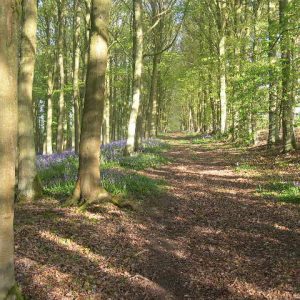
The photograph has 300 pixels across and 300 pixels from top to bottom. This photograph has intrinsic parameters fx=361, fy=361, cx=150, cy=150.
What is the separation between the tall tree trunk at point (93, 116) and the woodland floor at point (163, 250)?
515 mm

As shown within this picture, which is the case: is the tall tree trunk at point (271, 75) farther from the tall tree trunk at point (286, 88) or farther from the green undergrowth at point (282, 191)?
the green undergrowth at point (282, 191)

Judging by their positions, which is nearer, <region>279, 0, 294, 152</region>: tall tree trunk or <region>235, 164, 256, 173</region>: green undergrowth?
<region>279, 0, 294, 152</region>: tall tree trunk

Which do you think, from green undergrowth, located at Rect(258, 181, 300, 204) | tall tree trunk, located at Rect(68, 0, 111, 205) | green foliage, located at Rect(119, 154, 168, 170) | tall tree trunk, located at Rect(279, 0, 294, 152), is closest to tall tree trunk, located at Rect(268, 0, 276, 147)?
tall tree trunk, located at Rect(279, 0, 294, 152)

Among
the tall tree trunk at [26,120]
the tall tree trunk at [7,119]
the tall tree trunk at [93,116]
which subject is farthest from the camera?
the tall tree trunk at [26,120]

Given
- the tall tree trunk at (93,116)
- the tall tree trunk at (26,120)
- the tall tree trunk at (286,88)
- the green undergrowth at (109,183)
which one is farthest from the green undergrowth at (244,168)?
the tall tree trunk at (26,120)

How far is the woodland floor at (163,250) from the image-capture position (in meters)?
4.73

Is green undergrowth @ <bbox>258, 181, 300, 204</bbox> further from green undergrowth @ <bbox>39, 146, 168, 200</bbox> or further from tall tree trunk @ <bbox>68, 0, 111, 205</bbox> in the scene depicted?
tall tree trunk @ <bbox>68, 0, 111, 205</bbox>

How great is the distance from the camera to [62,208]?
7.71 meters

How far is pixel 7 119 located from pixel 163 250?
376cm

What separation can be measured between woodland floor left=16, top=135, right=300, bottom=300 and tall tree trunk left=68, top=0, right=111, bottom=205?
51 cm

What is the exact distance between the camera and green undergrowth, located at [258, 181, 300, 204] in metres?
9.17

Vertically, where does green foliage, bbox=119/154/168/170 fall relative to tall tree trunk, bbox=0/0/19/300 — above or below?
below

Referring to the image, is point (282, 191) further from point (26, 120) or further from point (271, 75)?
point (26, 120)

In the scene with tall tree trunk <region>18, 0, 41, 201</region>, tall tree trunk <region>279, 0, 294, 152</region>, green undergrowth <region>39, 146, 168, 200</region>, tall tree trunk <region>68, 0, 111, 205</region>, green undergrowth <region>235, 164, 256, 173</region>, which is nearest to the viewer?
tall tree trunk <region>68, 0, 111, 205</region>
